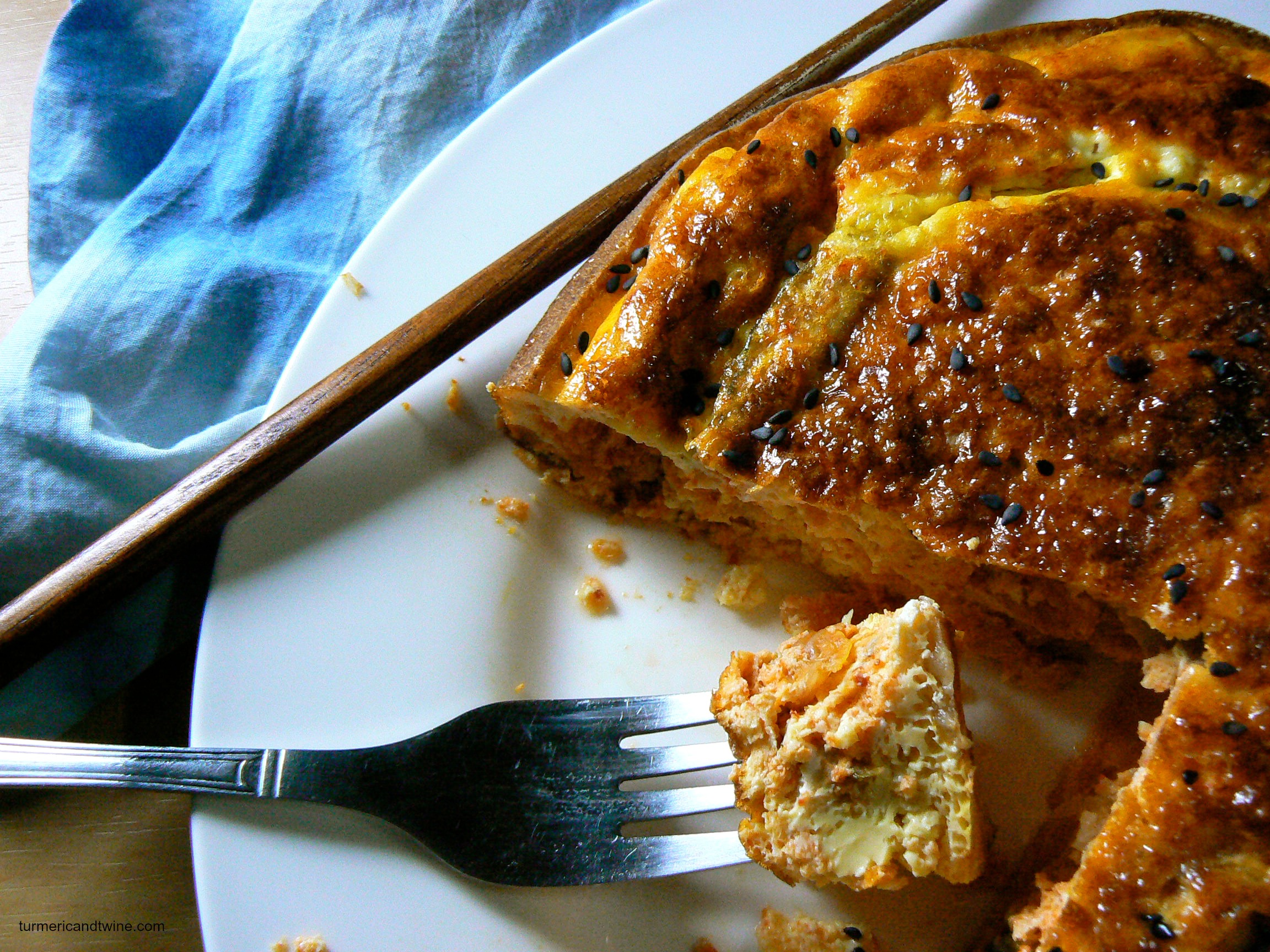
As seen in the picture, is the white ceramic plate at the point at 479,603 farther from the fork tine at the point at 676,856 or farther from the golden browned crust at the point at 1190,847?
Answer: the golden browned crust at the point at 1190,847

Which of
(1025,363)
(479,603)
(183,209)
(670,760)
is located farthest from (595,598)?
(183,209)

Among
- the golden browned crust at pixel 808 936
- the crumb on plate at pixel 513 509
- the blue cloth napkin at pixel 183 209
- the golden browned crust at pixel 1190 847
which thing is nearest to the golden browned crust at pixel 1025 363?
the golden browned crust at pixel 1190 847

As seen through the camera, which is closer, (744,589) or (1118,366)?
(1118,366)

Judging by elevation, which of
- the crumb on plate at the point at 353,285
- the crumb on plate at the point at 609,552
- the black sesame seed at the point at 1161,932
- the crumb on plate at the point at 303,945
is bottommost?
the crumb on plate at the point at 303,945

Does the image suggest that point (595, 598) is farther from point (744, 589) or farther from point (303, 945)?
point (303, 945)

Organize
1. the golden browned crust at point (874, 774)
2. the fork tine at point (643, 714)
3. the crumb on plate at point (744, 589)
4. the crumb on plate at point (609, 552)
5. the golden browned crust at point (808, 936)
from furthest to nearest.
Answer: the crumb on plate at point (609, 552) → the crumb on plate at point (744, 589) → the fork tine at point (643, 714) → the golden browned crust at point (808, 936) → the golden browned crust at point (874, 774)

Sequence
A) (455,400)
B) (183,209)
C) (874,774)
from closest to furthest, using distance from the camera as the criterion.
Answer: (874,774)
(455,400)
(183,209)

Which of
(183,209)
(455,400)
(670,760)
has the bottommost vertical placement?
(670,760)
